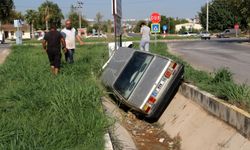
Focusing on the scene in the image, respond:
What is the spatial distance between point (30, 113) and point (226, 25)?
308 feet

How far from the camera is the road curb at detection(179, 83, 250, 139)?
20.0 feet

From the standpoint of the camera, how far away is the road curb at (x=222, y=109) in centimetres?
611

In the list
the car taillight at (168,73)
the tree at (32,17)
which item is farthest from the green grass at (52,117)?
the tree at (32,17)

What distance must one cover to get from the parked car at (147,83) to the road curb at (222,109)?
1.56 feet

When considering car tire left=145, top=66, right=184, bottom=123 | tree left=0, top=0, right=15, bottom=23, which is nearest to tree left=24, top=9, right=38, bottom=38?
tree left=0, top=0, right=15, bottom=23

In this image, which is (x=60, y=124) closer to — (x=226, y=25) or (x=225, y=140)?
(x=225, y=140)

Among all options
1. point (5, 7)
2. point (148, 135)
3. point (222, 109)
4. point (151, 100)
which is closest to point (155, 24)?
point (151, 100)

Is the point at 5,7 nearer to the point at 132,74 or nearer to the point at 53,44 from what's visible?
the point at 53,44

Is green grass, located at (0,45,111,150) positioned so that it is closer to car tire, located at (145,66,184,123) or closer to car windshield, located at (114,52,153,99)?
car windshield, located at (114,52,153,99)

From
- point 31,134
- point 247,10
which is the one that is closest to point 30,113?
point 31,134

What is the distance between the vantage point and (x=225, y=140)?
6.38 metres

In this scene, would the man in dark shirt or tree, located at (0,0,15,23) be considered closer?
the man in dark shirt

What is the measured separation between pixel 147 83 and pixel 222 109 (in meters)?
2.30

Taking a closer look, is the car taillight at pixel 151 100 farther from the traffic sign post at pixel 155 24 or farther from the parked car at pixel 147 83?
the traffic sign post at pixel 155 24
